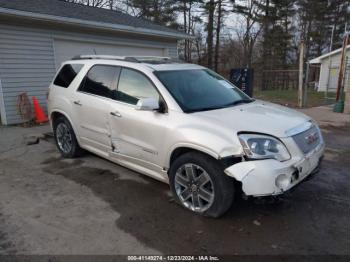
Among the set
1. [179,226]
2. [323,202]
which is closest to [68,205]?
[179,226]

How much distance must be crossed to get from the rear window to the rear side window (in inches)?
15.1

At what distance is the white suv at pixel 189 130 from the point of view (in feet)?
9.24

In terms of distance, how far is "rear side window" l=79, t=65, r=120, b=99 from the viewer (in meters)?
4.12

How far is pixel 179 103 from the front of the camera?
11.2 ft

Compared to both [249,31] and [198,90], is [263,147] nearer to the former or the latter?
[198,90]

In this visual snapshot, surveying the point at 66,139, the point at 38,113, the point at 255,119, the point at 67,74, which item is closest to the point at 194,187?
the point at 255,119

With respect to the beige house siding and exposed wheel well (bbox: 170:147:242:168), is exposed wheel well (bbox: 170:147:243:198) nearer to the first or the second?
exposed wheel well (bbox: 170:147:242:168)

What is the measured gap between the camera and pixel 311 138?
3287mm

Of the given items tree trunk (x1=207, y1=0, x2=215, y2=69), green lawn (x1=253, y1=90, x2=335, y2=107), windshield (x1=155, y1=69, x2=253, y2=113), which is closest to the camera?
windshield (x1=155, y1=69, x2=253, y2=113)

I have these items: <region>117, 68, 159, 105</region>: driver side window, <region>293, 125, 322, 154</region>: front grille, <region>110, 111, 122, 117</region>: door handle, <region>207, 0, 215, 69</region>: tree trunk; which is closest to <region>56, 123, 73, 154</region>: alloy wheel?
<region>110, 111, 122, 117</region>: door handle

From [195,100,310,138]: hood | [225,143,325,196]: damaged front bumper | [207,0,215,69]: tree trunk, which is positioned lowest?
[225,143,325,196]: damaged front bumper

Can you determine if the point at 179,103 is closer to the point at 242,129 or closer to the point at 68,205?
the point at 242,129

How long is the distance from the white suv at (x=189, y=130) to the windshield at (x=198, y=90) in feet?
0.05

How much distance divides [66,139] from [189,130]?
3.02 meters
